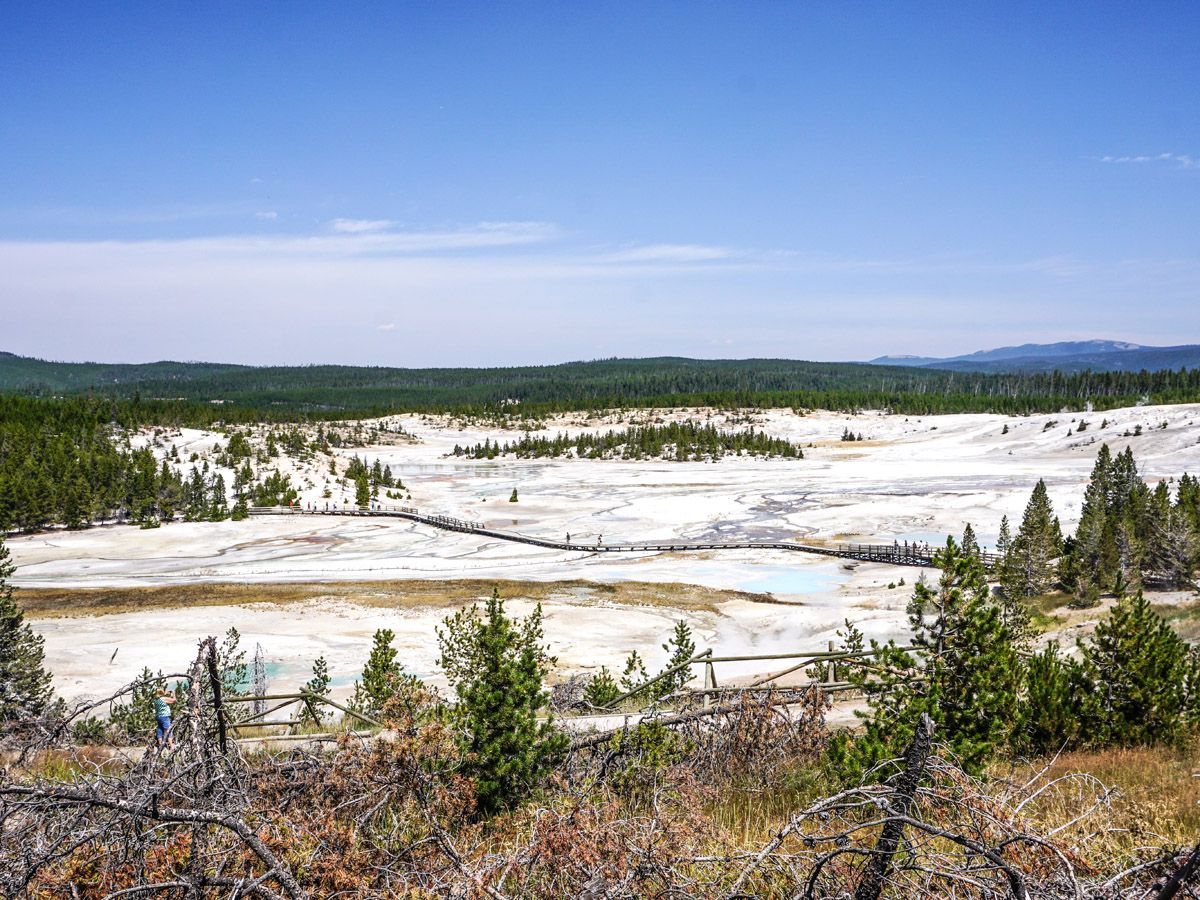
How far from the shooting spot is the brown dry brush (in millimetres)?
3316

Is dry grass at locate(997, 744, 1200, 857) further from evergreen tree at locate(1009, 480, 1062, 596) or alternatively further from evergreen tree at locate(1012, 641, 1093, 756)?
evergreen tree at locate(1009, 480, 1062, 596)

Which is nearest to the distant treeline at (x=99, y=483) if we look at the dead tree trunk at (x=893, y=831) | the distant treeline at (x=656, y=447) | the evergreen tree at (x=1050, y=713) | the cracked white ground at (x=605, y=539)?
the cracked white ground at (x=605, y=539)

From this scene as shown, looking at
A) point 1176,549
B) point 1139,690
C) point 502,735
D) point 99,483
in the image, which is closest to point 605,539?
point 1176,549

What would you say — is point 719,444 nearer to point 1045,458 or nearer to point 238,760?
point 1045,458

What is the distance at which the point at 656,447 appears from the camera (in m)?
112

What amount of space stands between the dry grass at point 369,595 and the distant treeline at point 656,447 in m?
66.7

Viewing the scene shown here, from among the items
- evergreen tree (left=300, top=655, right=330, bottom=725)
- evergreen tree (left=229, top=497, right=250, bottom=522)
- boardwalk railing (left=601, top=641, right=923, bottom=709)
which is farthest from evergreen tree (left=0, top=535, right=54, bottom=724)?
evergreen tree (left=229, top=497, right=250, bottom=522)

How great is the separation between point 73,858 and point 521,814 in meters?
3.68

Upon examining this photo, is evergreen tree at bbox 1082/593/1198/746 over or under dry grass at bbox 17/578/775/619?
over

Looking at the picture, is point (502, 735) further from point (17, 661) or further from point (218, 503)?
point (218, 503)

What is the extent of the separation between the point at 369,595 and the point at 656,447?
7445cm

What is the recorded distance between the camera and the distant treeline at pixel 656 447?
108 m

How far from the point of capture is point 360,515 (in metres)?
68.2

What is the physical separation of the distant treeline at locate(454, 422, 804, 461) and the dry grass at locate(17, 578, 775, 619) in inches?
2625
